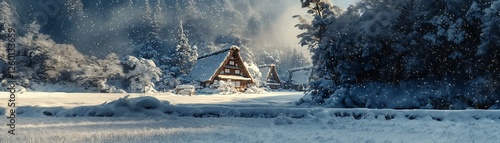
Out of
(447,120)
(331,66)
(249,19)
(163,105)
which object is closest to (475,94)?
(331,66)

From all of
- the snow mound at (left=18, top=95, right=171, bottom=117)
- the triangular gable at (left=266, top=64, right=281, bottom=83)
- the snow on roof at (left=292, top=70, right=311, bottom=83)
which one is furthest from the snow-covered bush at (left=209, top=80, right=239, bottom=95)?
the snow on roof at (left=292, top=70, right=311, bottom=83)

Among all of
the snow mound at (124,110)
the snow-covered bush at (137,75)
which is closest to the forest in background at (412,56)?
the snow mound at (124,110)

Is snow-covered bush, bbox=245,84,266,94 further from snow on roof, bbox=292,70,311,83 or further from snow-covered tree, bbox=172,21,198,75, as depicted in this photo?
snow on roof, bbox=292,70,311,83

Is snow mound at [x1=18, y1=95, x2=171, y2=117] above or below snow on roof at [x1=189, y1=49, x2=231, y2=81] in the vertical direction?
below

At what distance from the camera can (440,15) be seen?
41.3 feet

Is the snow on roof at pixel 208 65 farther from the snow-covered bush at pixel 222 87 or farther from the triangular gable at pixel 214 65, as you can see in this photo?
the snow-covered bush at pixel 222 87

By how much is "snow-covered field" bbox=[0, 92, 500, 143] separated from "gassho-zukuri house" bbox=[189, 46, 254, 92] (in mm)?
27820

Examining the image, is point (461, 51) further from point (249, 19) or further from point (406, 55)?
point (249, 19)

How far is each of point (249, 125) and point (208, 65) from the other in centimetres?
3239

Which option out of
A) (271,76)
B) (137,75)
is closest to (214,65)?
(137,75)

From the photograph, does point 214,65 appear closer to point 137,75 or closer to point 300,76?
point 137,75

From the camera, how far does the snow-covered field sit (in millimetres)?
3652

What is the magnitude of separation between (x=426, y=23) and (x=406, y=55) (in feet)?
4.58

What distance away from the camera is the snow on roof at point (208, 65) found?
117 ft
